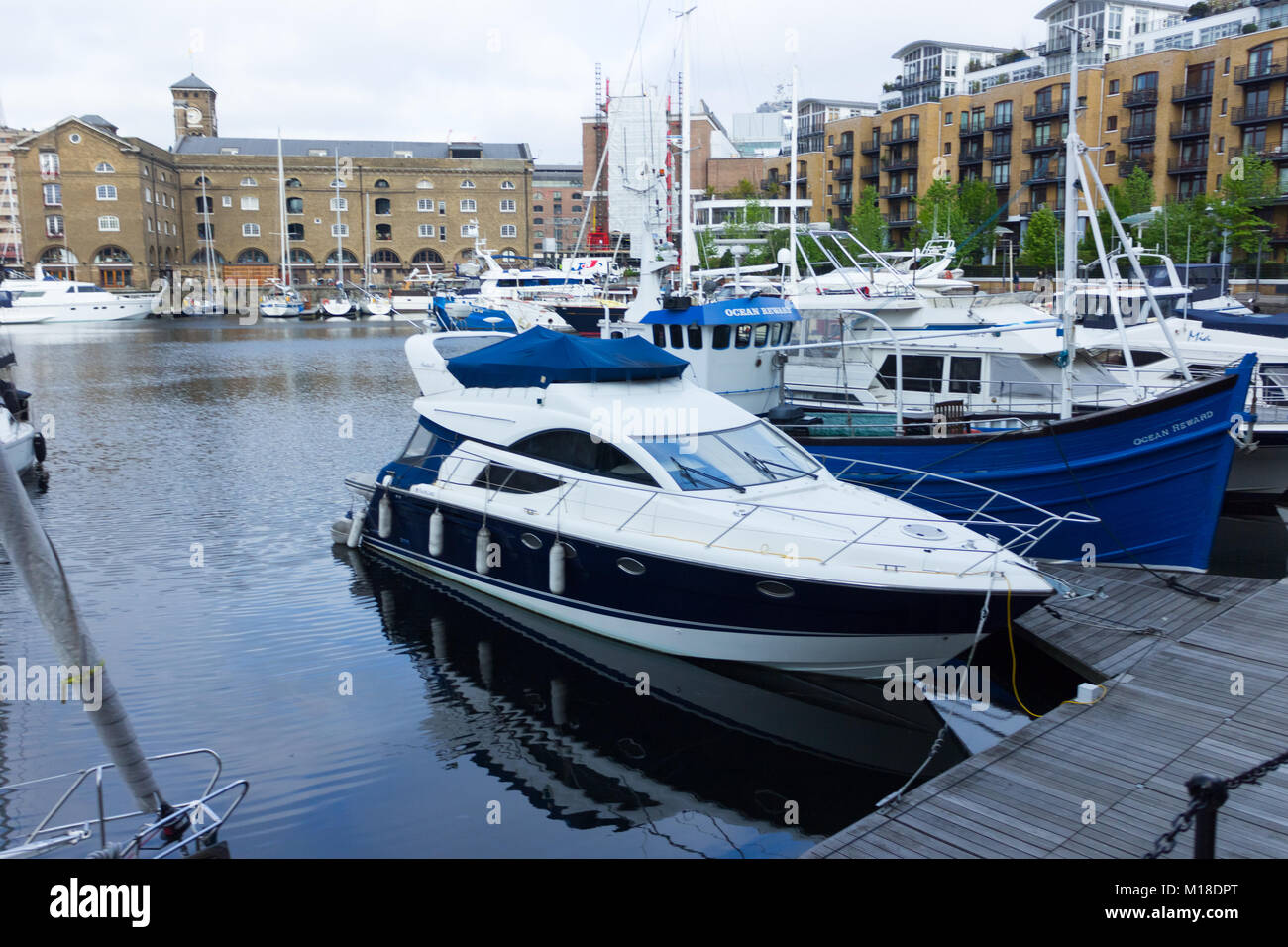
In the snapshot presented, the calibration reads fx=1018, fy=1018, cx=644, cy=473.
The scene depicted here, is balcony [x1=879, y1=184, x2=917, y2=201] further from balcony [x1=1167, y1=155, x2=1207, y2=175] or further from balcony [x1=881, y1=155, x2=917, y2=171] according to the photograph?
balcony [x1=1167, y1=155, x2=1207, y2=175]

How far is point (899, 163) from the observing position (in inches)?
2901

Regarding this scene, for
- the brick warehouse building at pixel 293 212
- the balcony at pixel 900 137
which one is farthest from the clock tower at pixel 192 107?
the balcony at pixel 900 137

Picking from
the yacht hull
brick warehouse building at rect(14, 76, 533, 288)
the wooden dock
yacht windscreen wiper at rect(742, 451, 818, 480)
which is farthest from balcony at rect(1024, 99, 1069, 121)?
the yacht hull

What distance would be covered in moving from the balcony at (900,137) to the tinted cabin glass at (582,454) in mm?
66474

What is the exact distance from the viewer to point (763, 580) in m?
10.5

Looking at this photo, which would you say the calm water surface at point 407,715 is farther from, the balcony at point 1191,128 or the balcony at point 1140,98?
the balcony at point 1140,98

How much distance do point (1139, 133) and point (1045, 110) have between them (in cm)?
605

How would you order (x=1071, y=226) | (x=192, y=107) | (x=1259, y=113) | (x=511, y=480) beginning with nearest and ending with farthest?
(x=511, y=480) < (x=1071, y=226) < (x=1259, y=113) < (x=192, y=107)

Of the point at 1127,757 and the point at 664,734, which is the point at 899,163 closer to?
the point at 664,734

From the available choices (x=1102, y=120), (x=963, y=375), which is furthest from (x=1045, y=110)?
(x=963, y=375)

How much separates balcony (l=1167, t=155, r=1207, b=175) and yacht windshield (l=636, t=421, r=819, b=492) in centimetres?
5447

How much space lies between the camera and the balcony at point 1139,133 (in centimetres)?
5825

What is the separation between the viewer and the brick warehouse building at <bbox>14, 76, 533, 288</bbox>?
299 feet
